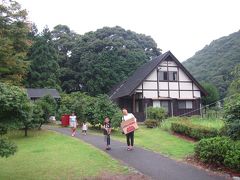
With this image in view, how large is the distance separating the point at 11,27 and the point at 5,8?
164 cm

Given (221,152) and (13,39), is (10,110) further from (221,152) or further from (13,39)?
(13,39)

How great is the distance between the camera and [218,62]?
173 feet

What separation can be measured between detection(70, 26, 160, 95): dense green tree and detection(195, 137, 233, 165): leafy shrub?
3678 centimetres

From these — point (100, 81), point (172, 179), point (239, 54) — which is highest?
point (239, 54)

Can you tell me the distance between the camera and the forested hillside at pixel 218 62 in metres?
49.3

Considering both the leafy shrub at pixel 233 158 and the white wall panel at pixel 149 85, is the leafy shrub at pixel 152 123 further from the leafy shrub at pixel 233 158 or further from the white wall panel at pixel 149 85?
the leafy shrub at pixel 233 158

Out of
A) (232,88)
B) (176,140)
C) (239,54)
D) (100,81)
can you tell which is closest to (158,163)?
(176,140)

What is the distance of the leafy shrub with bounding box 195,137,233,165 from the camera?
11.0 m

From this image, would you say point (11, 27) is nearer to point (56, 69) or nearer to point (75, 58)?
point (56, 69)

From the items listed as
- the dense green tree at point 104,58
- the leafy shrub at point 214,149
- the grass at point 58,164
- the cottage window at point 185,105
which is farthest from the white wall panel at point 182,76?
the leafy shrub at point 214,149

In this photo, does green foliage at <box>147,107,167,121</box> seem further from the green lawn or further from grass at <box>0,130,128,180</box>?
grass at <box>0,130,128,180</box>

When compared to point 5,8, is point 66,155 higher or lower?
lower

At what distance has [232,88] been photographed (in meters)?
18.2

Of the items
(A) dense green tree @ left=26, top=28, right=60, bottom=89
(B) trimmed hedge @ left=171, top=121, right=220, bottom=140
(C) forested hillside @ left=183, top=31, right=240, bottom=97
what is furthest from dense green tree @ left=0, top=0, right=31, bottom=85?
(C) forested hillside @ left=183, top=31, right=240, bottom=97
